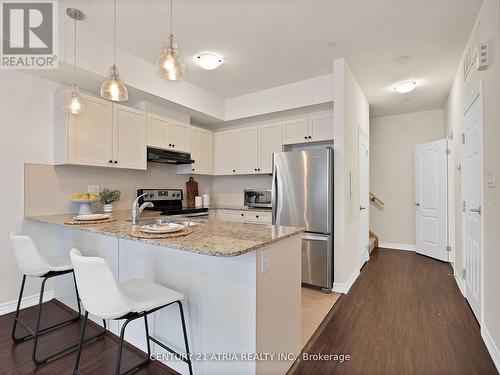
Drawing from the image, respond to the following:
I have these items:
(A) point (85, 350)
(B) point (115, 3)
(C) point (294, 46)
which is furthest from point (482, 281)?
(B) point (115, 3)

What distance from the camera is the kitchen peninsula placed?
1455 mm

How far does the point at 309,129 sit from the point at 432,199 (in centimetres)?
264

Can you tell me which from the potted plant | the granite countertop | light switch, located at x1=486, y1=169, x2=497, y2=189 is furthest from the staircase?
the potted plant

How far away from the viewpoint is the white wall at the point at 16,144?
2592 mm

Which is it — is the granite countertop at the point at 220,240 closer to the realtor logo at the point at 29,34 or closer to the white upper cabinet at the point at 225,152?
the realtor logo at the point at 29,34

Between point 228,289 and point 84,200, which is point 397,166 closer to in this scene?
point 228,289

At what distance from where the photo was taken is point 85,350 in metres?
2.04

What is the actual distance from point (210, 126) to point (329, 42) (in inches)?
113

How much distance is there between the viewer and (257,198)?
4.59 m

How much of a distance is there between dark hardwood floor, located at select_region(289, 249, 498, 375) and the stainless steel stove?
233 centimetres

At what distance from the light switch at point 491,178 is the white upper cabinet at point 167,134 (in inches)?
140

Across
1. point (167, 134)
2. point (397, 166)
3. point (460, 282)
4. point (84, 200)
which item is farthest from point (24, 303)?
point (397, 166)

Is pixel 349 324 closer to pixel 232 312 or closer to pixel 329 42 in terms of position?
pixel 232 312

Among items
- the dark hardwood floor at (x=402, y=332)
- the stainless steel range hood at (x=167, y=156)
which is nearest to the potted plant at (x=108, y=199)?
the stainless steel range hood at (x=167, y=156)
